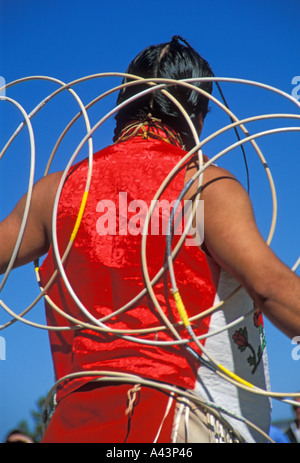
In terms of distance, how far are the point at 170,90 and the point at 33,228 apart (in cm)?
80

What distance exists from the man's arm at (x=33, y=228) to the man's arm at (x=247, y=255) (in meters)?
0.66

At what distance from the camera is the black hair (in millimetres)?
2494

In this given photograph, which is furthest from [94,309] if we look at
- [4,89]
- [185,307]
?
[4,89]

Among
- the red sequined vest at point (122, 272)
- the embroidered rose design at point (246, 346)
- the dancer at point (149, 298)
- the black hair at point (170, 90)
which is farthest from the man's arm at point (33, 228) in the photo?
the embroidered rose design at point (246, 346)

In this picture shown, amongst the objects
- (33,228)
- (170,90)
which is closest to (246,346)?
(33,228)

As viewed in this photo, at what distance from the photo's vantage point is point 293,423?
6.14m

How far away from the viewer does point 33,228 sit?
A: 234cm

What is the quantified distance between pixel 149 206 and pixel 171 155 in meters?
0.22

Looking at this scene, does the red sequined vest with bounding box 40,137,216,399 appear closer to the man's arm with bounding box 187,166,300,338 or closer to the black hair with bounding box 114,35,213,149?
the man's arm with bounding box 187,166,300,338

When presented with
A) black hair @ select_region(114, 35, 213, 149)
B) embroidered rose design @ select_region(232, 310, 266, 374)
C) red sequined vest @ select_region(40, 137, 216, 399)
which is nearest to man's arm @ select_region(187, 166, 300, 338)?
red sequined vest @ select_region(40, 137, 216, 399)

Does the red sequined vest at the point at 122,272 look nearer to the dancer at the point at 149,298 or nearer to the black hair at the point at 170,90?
the dancer at the point at 149,298

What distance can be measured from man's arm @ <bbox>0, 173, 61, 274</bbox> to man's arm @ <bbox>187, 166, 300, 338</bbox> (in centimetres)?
66

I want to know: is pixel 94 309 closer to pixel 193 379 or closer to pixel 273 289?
pixel 193 379

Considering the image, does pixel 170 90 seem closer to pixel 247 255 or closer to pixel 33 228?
pixel 33 228
